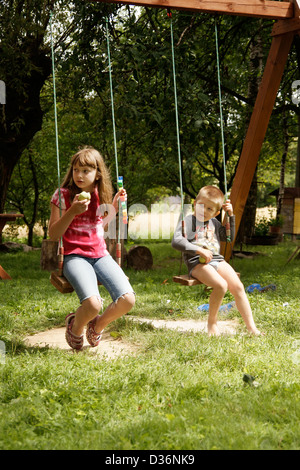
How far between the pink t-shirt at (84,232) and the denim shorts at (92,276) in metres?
0.06

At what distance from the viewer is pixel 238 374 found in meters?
3.46

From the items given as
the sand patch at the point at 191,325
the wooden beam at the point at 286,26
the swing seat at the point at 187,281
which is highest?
the wooden beam at the point at 286,26

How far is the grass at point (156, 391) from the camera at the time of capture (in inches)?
101

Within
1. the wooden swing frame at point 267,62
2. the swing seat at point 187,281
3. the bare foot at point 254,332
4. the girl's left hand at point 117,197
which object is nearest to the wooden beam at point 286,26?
the wooden swing frame at point 267,62

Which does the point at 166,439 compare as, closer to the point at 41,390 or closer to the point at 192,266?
the point at 41,390

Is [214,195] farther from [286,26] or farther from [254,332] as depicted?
[286,26]

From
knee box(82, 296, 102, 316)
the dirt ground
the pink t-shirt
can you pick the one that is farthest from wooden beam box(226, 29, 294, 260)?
knee box(82, 296, 102, 316)

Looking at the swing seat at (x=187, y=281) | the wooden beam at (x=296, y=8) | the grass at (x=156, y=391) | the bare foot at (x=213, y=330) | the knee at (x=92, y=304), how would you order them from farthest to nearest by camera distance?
the wooden beam at (x=296, y=8) → the bare foot at (x=213, y=330) → the swing seat at (x=187, y=281) → the knee at (x=92, y=304) → the grass at (x=156, y=391)

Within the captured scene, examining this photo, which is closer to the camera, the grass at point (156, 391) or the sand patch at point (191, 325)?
the grass at point (156, 391)

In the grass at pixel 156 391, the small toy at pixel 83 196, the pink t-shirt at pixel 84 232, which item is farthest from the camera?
the pink t-shirt at pixel 84 232

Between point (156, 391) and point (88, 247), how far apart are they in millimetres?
1354

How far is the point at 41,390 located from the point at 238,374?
1.32 meters

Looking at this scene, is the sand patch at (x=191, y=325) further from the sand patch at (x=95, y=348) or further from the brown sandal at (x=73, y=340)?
the brown sandal at (x=73, y=340)
